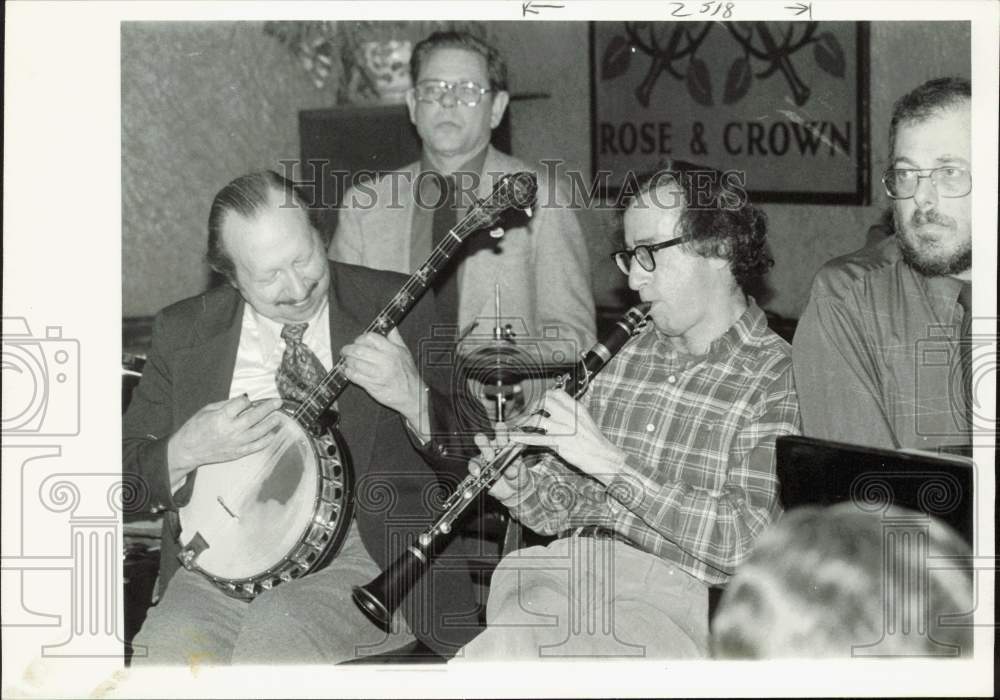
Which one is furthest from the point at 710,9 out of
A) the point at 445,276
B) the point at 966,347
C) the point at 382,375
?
the point at 382,375

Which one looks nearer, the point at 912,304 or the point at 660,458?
the point at 660,458

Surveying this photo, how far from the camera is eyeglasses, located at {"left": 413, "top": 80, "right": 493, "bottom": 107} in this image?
82.7 inches

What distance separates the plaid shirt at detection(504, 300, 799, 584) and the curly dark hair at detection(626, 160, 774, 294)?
0.36ft

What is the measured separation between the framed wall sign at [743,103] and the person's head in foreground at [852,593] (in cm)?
68

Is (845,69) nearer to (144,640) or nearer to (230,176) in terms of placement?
(230,176)

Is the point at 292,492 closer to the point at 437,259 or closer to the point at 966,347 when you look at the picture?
the point at 437,259

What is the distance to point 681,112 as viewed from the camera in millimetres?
2115

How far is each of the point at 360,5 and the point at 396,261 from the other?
54 cm

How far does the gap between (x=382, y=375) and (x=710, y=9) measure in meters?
1.02

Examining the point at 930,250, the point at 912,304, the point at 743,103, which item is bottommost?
the point at 912,304

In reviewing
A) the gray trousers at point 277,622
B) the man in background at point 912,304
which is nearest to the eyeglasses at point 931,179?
the man in background at point 912,304

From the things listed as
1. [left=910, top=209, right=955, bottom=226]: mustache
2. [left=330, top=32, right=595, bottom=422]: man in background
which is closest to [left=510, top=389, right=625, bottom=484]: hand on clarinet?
[left=330, top=32, right=595, bottom=422]: man in background

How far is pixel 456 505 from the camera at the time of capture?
2062mm

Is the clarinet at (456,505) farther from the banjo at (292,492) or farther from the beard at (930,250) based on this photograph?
the beard at (930,250)
